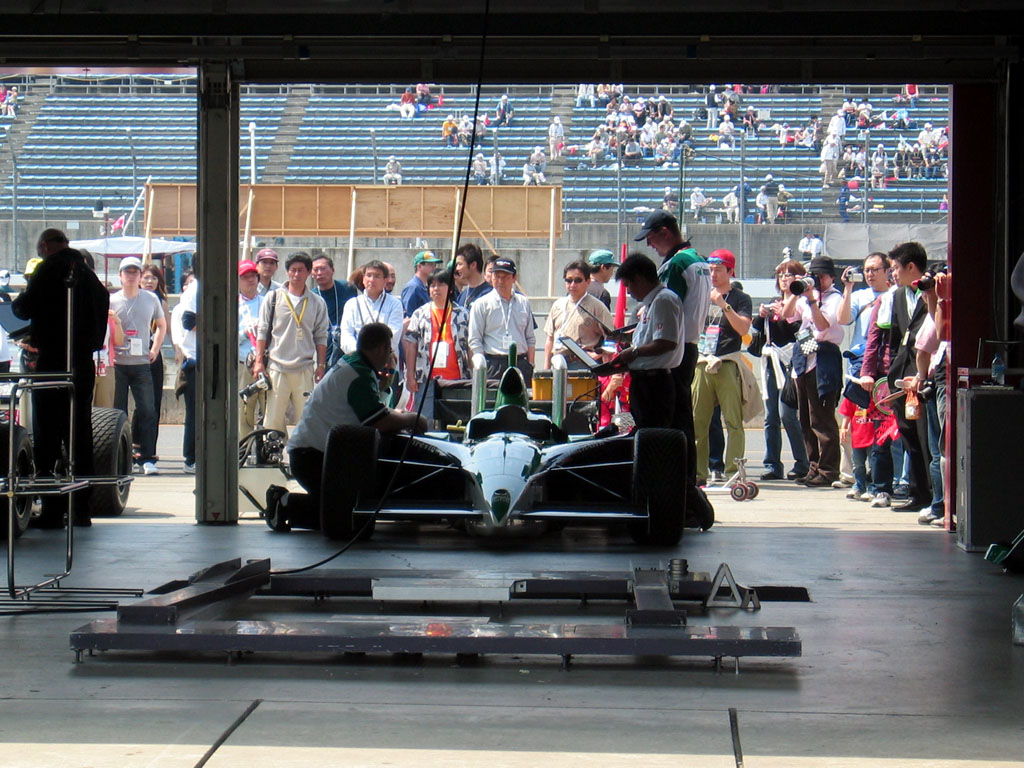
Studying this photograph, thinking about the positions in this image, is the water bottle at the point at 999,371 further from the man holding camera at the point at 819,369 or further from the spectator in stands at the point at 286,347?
the spectator in stands at the point at 286,347

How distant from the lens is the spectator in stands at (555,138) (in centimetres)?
3097

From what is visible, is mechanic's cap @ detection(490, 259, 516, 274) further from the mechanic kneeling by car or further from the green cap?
the mechanic kneeling by car

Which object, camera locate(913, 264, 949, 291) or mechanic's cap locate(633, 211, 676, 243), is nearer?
mechanic's cap locate(633, 211, 676, 243)

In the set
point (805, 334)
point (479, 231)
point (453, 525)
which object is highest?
point (479, 231)

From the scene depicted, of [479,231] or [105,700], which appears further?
[479,231]

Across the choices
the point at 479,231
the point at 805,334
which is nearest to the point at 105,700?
the point at 805,334

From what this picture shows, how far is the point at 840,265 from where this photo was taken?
84.5ft

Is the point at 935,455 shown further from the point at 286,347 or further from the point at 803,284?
the point at 286,347

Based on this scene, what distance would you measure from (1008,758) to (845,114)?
94.5ft

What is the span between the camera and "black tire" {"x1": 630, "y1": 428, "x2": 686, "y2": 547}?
7656 millimetres

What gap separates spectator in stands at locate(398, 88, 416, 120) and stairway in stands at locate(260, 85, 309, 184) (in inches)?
93.7

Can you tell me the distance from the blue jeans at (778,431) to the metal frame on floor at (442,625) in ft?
21.3

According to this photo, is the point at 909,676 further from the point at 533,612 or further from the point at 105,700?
the point at 105,700

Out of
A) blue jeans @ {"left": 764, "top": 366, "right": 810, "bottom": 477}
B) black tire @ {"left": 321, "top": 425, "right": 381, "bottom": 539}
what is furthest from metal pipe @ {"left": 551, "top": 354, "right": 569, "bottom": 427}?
blue jeans @ {"left": 764, "top": 366, "right": 810, "bottom": 477}
